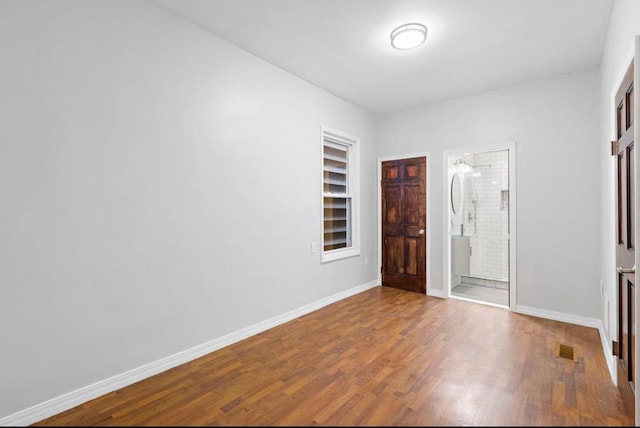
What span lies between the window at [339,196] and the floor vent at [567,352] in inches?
97.9

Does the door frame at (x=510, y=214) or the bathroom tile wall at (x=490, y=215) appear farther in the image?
the bathroom tile wall at (x=490, y=215)

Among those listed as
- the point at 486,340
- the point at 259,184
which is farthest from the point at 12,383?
the point at 486,340

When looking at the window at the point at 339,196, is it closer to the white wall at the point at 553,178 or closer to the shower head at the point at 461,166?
the white wall at the point at 553,178

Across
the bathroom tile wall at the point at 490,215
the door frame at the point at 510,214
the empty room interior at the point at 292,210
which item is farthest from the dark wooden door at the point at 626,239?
the bathroom tile wall at the point at 490,215

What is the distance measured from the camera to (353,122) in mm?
4621

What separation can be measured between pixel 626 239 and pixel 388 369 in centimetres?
177

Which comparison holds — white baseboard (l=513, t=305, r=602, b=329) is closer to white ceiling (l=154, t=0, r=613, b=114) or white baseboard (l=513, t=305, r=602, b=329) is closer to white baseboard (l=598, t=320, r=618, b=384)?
white baseboard (l=598, t=320, r=618, b=384)

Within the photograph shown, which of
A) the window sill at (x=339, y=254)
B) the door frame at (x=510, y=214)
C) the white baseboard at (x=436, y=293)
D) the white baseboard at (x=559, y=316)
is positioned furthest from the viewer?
the white baseboard at (x=436, y=293)

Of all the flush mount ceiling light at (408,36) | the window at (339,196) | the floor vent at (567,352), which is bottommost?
the floor vent at (567,352)

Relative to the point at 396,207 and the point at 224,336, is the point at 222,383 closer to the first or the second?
the point at 224,336

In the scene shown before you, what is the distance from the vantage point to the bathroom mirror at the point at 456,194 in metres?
5.30

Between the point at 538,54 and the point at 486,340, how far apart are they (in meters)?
2.87

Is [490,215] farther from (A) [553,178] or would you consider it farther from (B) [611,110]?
(B) [611,110]

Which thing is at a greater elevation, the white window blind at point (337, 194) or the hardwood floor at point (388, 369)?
the white window blind at point (337, 194)
